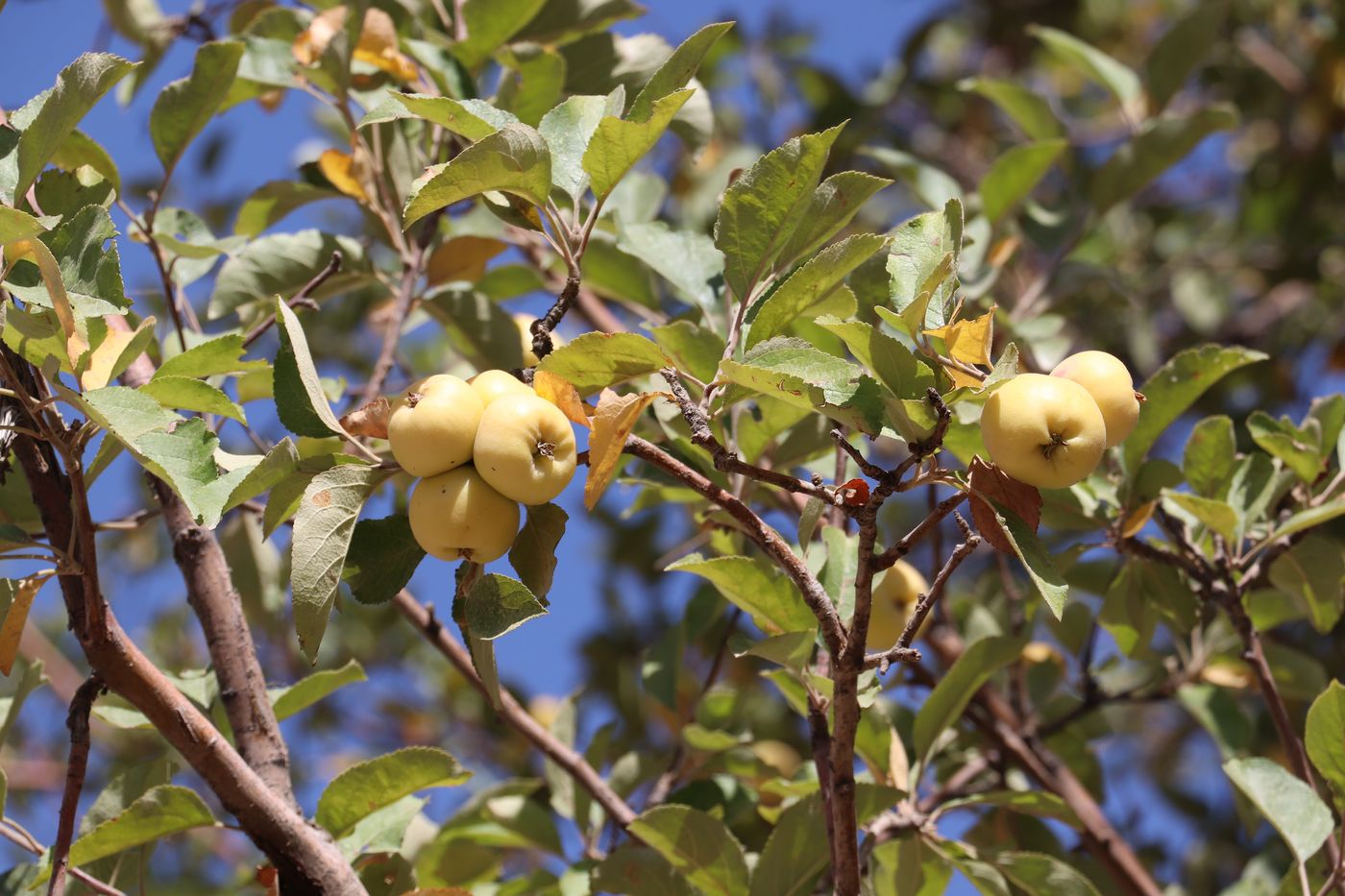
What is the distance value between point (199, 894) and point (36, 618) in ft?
6.43

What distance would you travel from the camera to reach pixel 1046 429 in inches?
40.1

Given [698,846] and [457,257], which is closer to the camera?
[698,846]

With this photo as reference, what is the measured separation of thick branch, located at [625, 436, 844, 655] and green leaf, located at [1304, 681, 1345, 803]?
2.07 feet

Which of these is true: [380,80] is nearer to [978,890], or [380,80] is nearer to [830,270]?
[830,270]

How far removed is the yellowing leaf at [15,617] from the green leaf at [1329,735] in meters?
1.30

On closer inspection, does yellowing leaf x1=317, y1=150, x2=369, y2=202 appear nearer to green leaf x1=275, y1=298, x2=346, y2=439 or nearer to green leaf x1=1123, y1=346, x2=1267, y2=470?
green leaf x1=275, y1=298, x2=346, y2=439

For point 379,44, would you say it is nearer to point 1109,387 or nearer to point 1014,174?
point 1014,174

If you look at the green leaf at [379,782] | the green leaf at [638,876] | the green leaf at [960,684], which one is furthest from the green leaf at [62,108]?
the green leaf at [960,684]

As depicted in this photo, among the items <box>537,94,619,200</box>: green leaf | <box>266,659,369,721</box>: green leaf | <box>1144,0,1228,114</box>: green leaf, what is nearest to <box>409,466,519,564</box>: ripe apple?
<box>537,94,619,200</box>: green leaf

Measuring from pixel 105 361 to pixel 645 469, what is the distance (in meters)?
0.70

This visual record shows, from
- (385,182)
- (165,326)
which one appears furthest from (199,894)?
(385,182)

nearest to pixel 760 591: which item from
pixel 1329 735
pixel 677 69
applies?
pixel 677 69

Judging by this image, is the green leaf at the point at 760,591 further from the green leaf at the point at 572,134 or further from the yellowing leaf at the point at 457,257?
the yellowing leaf at the point at 457,257

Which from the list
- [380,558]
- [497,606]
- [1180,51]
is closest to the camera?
[497,606]
